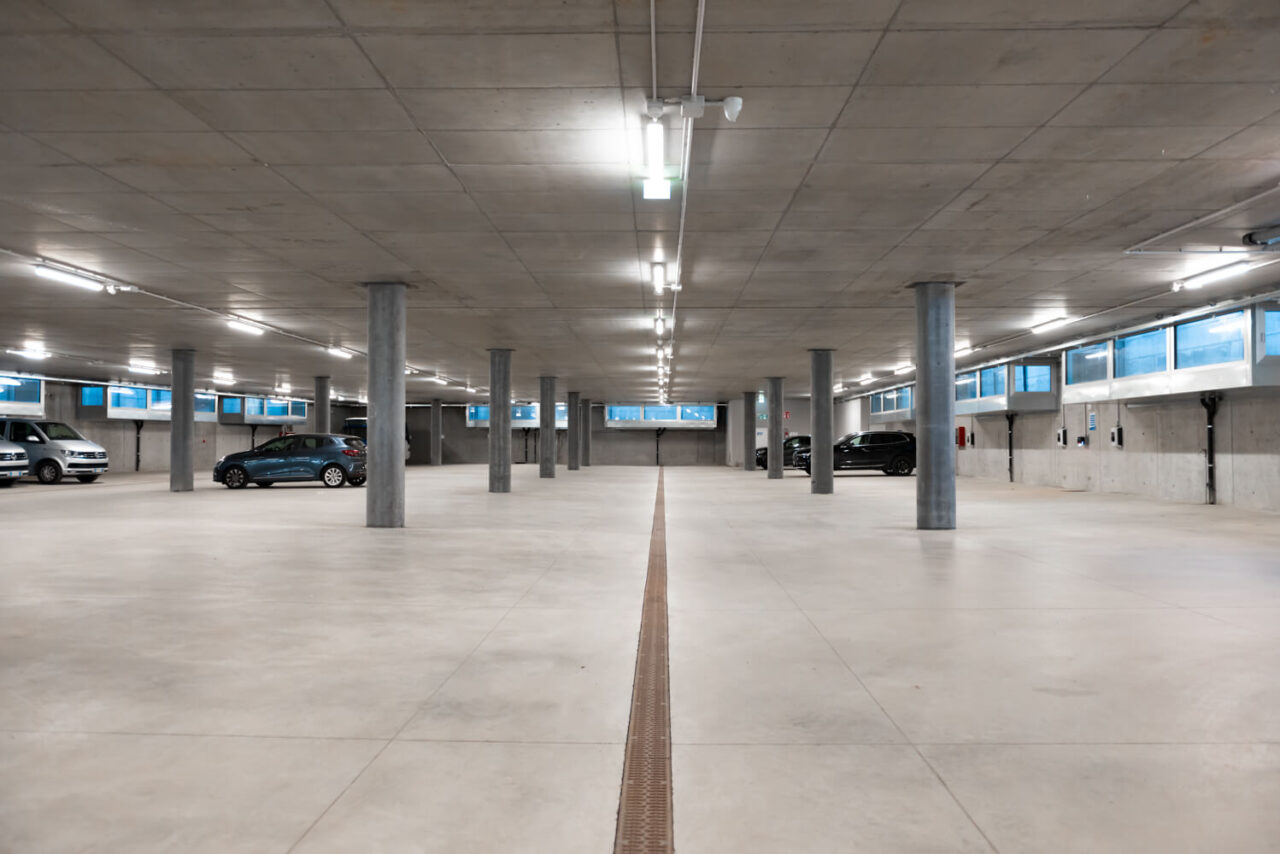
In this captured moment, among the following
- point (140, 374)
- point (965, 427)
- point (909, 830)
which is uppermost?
point (140, 374)

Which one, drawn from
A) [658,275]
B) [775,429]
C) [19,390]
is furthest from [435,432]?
[658,275]

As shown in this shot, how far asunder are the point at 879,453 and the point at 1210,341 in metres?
15.1

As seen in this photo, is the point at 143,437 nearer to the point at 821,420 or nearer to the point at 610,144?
the point at 821,420

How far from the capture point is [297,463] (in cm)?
2206

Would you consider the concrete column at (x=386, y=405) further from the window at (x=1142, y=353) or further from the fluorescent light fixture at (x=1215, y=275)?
the window at (x=1142, y=353)

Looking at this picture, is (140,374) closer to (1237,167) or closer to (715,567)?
(715,567)

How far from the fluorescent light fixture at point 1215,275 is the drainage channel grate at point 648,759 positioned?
1048 cm

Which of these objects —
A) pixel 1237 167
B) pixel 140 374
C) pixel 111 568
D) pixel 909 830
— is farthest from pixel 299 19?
pixel 140 374

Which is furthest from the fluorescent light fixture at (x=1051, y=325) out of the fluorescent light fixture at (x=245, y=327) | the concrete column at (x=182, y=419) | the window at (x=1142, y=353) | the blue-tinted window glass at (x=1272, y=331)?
the concrete column at (x=182, y=419)

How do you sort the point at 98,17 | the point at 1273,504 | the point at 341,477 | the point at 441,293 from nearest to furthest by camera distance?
the point at 98,17 → the point at 441,293 → the point at 1273,504 → the point at 341,477

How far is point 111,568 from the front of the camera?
26.2 ft

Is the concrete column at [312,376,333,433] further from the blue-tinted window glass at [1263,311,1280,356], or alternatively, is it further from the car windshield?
the blue-tinted window glass at [1263,311,1280,356]

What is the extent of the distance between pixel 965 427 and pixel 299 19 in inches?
1109

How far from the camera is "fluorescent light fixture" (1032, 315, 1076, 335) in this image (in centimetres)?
1643
